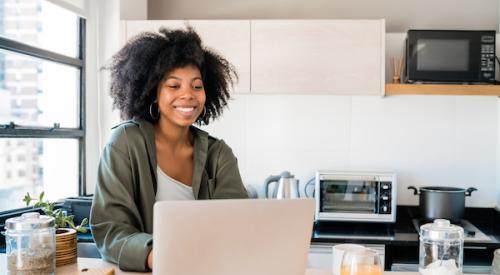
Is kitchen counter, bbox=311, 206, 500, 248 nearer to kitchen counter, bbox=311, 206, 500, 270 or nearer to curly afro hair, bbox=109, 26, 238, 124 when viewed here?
kitchen counter, bbox=311, 206, 500, 270

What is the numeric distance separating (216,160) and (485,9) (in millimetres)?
2214

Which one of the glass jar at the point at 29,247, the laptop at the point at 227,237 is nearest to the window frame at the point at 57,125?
the glass jar at the point at 29,247

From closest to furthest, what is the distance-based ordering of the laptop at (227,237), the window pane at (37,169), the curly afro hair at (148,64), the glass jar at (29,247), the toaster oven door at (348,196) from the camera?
the laptop at (227,237)
the glass jar at (29,247)
the curly afro hair at (148,64)
the window pane at (37,169)
the toaster oven door at (348,196)

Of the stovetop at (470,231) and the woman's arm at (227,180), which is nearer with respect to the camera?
the woman's arm at (227,180)

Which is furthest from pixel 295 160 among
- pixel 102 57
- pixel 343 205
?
pixel 102 57

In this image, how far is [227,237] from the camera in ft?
3.48

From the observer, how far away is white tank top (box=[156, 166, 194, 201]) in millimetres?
1625

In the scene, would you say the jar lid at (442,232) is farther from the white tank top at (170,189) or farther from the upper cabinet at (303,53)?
the upper cabinet at (303,53)

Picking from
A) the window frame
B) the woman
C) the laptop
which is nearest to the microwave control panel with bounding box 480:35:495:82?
the woman

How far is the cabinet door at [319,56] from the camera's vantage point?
9.21ft

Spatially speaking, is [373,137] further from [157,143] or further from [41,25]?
[41,25]

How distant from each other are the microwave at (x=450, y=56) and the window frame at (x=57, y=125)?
71.8 inches

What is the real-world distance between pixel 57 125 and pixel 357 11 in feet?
6.11

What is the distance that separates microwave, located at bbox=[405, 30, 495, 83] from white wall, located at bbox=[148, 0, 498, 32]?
43cm
